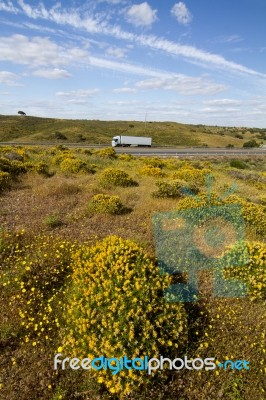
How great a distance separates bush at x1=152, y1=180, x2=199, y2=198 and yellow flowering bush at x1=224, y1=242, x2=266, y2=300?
5.31m

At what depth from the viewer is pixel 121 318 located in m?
3.94

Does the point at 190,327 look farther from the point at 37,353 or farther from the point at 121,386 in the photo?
the point at 37,353

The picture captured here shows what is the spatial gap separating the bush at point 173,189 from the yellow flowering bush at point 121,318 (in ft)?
20.6

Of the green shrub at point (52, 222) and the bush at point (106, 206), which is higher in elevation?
the bush at point (106, 206)

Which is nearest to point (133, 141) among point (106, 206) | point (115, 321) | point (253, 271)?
point (106, 206)

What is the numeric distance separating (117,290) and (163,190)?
7090mm

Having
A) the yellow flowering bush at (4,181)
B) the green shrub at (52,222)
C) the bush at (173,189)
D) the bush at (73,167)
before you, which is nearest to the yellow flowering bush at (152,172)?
the bush at (73,167)

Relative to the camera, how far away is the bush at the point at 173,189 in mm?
10930

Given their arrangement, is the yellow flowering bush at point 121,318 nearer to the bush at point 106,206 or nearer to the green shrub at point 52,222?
the green shrub at point 52,222

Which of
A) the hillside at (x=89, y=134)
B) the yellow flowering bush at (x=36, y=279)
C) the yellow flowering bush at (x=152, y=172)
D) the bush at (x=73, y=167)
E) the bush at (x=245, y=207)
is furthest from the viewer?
the hillside at (x=89, y=134)

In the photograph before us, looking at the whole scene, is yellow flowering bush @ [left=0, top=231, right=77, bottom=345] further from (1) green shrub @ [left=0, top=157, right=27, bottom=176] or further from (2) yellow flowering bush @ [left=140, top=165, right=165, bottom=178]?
(2) yellow flowering bush @ [left=140, top=165, right=165, bottom=178]

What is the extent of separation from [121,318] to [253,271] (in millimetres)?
2917

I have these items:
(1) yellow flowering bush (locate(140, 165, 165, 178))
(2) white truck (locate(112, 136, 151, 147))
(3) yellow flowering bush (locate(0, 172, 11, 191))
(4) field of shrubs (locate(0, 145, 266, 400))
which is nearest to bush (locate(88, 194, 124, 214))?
(4) field of shrubs (locate(0, 145, 266, 400))

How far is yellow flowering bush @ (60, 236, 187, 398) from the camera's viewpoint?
371 cm
